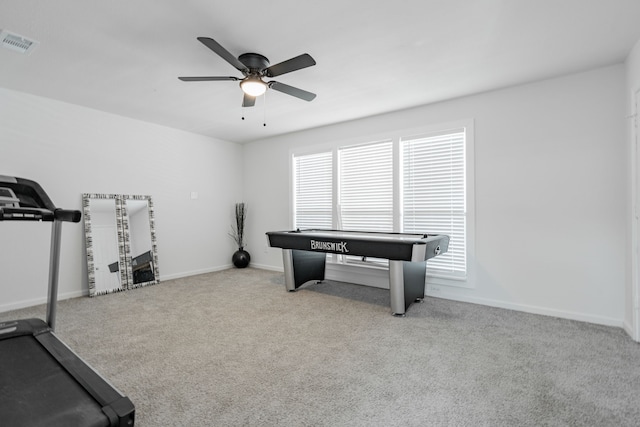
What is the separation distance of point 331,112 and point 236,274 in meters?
3.17

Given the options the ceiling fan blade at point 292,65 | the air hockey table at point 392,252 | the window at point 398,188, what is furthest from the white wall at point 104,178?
the ceiling fan blade at point 292,65

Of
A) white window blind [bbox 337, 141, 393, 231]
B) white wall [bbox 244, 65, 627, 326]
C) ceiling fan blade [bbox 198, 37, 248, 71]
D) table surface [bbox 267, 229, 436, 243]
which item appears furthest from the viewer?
white window blind [bbox 337, 141, 393, 231]

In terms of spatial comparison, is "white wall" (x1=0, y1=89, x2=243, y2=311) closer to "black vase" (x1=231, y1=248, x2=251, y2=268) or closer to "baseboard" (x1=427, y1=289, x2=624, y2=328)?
"black vase" (x1=231, y1=248, x2=251, y2=268)

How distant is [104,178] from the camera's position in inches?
172

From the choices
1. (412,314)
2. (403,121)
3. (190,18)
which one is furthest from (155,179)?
(412,314)

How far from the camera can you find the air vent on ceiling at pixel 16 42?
2.43 m

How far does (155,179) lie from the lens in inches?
194

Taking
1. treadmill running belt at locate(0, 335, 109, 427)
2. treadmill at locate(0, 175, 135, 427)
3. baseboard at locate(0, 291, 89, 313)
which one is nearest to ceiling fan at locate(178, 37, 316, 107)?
treadmill at locate(0, 175, 135, 427)

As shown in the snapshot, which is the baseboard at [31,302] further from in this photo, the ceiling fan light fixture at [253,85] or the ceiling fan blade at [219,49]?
the ceiling fan blade at [219,49]

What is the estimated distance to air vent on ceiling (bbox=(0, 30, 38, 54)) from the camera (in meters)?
2.43

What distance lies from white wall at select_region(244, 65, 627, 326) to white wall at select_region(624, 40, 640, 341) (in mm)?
127

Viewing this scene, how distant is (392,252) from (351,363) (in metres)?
1.23

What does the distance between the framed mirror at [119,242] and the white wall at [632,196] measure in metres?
5.67

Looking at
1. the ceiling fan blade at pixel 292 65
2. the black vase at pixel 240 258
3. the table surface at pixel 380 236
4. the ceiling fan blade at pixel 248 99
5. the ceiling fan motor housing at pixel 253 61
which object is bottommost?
the black vase at pixel 240 258
